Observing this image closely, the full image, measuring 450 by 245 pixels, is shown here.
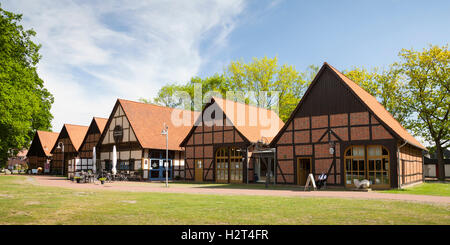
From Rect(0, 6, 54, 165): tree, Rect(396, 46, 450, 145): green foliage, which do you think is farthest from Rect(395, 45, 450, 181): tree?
Rect(0, 6, 54, 165): tree

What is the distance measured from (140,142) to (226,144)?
911 cm

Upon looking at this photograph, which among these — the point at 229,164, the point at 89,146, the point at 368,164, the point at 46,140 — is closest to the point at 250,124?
the point at 229,164

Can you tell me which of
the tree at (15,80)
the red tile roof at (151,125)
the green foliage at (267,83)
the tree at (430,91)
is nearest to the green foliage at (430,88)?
the tree at (430,91)

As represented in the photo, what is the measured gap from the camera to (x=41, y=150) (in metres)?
53.4

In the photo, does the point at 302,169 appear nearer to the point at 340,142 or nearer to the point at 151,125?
the point at 340,142

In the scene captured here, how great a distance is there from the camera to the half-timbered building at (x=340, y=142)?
21.2m

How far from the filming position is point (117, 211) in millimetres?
10461

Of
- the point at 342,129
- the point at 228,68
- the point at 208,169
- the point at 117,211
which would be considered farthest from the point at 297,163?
the point at 228,68

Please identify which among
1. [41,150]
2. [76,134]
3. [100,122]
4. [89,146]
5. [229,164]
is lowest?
[229,164]

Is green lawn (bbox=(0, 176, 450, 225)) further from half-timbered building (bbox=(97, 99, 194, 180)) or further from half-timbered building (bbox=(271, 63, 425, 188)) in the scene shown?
half-timbered building (bbox=(97, 99, 194, 180))

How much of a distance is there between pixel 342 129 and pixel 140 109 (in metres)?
22.8

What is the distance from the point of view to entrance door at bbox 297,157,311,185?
959 inches

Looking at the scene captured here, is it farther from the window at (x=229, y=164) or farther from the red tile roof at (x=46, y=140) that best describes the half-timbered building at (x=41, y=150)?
the window at (x=229, y=164)
